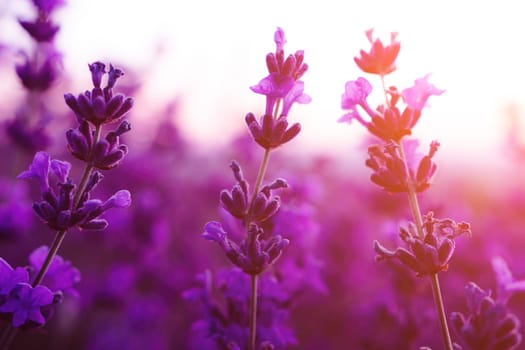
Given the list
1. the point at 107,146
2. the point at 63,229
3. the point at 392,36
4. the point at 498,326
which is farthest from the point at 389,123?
the point at 63,229

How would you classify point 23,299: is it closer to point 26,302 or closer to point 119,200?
point 26,302

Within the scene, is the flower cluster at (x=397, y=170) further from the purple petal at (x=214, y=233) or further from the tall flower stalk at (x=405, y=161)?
the purple petal at (x=214, y=233)

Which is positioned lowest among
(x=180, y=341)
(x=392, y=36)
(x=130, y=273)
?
(x=180, y=341)

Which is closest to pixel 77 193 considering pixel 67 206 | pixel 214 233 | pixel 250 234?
pixel 67 206

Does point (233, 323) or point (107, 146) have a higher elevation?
point (107, 146)

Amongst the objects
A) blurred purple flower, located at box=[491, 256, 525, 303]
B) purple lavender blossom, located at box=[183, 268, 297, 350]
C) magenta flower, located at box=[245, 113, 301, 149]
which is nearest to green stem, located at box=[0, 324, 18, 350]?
purple lavender blossom, located at box=[183, 268, 297, 350]

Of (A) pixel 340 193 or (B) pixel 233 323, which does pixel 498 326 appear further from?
(A) pixel 340 193

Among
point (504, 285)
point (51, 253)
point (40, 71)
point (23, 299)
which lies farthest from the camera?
point (40, 71)
